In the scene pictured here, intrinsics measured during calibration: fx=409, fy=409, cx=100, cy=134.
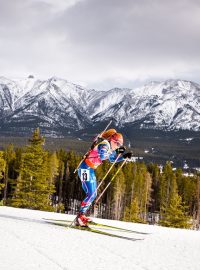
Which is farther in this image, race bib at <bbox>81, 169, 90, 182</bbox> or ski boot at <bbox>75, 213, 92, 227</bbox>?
race bib at <bbox>81, 169, 90, 182</bbox>

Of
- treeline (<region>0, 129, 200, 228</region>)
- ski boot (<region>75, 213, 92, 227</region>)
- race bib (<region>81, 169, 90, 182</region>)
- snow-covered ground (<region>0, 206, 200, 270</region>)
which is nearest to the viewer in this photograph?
snow-covered ground (<region>0, 206, 200, 270</region>)

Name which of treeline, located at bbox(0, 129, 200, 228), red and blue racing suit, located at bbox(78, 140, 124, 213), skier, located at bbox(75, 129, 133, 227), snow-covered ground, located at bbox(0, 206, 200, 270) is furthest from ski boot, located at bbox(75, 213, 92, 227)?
treeline, located at bbox(0, 129, 200, 228)

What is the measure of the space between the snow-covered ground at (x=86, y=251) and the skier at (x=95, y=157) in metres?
1.08

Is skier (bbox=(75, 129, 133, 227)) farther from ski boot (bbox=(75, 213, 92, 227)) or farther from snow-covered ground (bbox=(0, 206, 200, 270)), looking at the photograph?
snow-covered ground (bbox=(0, 206, 200, 270))

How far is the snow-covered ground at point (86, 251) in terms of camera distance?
686 cm

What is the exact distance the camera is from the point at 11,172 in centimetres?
8294

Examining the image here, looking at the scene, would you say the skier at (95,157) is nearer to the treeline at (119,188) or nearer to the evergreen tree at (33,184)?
the evergreen tree at (33,184)

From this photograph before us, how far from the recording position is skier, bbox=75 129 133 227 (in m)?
12.0

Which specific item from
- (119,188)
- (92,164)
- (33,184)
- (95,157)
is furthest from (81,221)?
(119,188)

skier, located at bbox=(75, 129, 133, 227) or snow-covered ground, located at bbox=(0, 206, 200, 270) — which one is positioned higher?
skier, located at bbox=(75, 129, 133, 227)

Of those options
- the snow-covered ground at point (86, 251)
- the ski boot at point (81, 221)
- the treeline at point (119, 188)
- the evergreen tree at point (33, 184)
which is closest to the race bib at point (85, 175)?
the ski boot at point (81, 221)

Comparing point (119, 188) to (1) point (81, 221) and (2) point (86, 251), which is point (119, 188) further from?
(2) point (86, 251)

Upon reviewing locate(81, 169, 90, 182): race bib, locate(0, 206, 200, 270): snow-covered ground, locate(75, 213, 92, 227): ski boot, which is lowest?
locate(0, 206, 200, 270): snow-covered ground

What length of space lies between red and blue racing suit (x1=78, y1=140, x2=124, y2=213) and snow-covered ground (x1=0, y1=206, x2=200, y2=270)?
4.50ft
